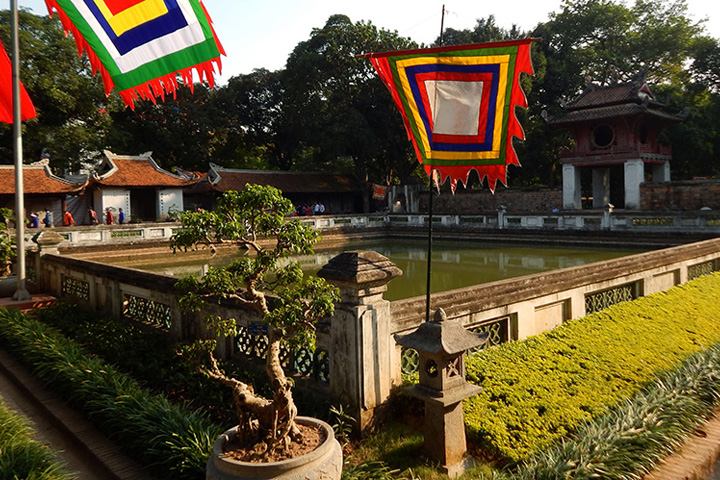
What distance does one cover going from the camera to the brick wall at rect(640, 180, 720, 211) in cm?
2398

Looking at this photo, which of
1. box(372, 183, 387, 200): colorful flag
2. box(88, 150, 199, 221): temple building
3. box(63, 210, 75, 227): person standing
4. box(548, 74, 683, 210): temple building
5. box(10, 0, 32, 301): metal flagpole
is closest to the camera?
box(10, 0, 32, 301): metal flagpole

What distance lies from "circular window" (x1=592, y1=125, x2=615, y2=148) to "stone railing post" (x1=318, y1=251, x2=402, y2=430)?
28.3 metres

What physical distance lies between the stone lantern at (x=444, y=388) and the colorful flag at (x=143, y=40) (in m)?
3.15

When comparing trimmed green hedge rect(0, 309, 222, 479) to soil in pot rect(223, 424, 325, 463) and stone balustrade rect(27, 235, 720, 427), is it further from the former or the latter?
stone balustrade rect(27, 235, 720, 427)

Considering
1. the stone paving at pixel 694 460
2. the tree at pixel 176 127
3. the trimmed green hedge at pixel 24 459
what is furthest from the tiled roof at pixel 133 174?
the stone paving at pixel 694 460

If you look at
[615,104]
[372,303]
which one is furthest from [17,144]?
[615,104]

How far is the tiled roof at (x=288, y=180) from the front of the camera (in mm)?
33812

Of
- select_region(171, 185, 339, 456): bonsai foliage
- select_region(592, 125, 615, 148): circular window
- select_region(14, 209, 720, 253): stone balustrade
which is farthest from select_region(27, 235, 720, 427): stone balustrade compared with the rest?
select_region(592, 125, 615, 148): circular window

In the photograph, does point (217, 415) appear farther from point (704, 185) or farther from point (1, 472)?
point (704, 185)

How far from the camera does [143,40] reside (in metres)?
5.06

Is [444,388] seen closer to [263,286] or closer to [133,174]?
[263,286]

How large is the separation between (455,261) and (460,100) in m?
14.6

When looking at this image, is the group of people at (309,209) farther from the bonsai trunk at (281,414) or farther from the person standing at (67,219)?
the bonsai trunk at (281,414)

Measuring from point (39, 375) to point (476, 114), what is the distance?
18.4 ft
